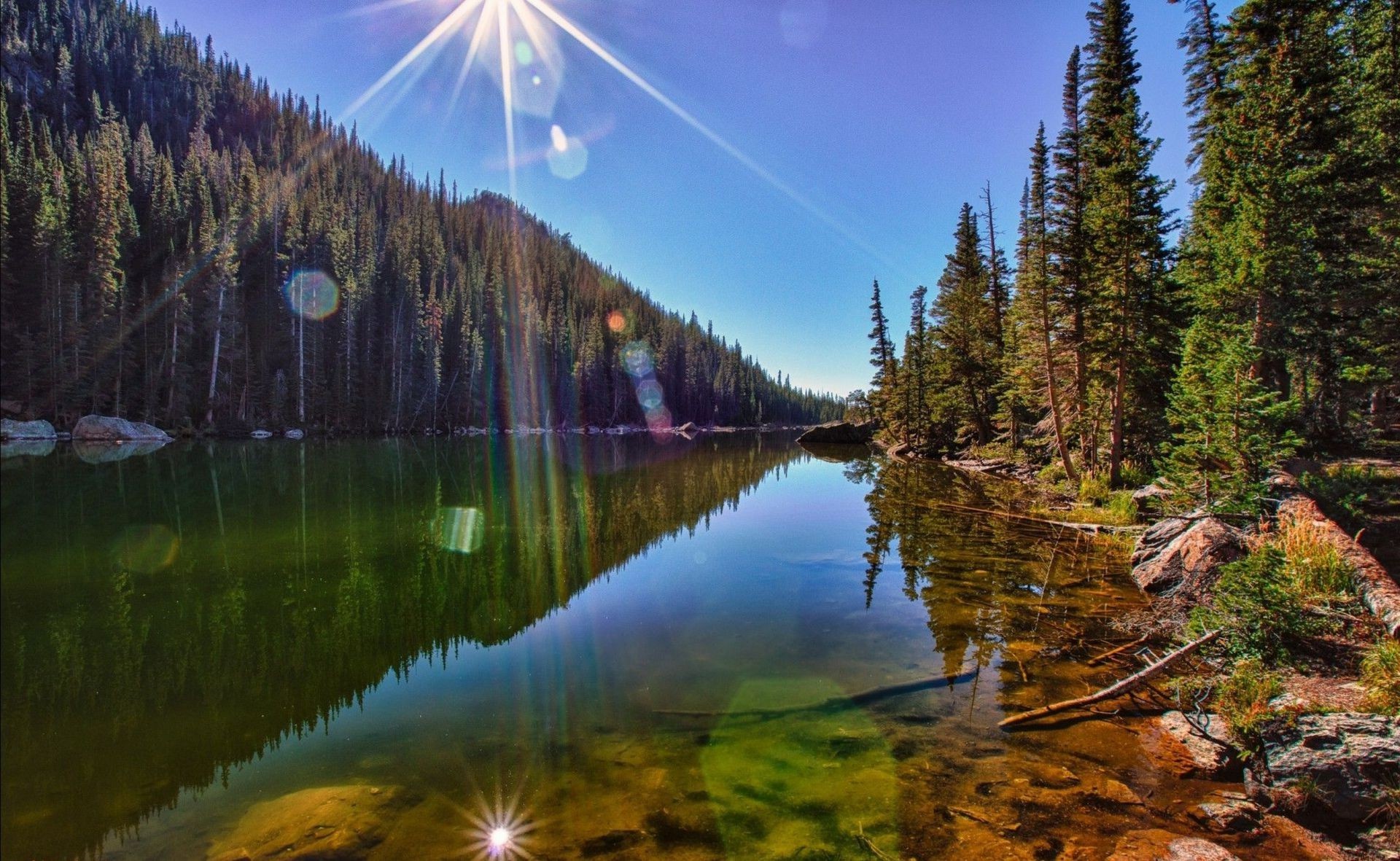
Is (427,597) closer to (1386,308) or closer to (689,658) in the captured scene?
(689,658)

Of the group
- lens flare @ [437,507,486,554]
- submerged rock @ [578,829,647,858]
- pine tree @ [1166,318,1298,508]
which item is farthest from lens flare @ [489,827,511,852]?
pine tree @ [1166,318,1298,508]

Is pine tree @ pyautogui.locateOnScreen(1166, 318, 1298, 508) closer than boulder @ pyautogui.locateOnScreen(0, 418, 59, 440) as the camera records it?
Yes

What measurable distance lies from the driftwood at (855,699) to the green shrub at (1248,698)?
2487mm

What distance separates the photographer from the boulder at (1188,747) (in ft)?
17.6

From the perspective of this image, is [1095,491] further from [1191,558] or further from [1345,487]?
[1191,558]

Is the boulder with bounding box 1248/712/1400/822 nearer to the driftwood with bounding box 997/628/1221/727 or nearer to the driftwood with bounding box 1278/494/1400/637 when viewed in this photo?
the driftwood with bounding box 997/628/1221/727

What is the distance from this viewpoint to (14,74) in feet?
270

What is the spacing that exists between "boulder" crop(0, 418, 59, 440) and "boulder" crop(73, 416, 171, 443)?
4.41 ft

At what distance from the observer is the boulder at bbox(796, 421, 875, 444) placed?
2712 inches

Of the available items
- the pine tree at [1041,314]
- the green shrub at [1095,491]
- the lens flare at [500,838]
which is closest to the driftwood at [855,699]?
the lens flare at [500,838]

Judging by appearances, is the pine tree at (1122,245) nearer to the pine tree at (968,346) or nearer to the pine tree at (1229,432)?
the pine tree at (1229,432)

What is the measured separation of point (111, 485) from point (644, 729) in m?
25.8

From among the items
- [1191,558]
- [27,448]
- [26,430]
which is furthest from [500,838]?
[26,430]

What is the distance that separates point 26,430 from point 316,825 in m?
56.3
